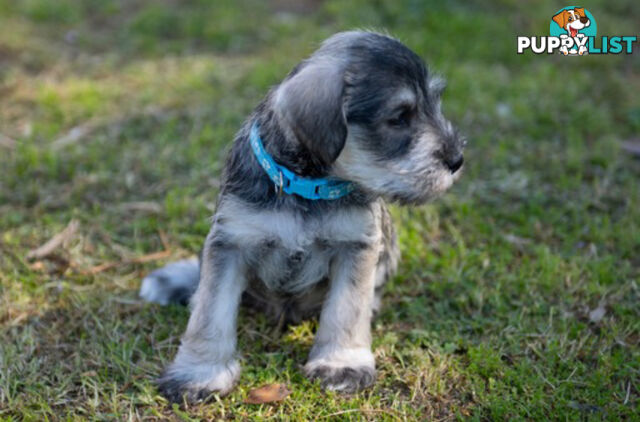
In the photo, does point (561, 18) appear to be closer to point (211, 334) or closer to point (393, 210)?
point (393, 210)

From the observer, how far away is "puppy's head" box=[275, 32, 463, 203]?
11.1 feet

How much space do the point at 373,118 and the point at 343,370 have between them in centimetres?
142

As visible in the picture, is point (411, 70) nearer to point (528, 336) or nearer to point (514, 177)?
point (528, 336)

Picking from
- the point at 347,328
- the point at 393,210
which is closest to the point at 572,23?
the point at 393,210

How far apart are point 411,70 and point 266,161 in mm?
893

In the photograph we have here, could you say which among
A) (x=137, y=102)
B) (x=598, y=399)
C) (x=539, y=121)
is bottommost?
(x=598, y=399)

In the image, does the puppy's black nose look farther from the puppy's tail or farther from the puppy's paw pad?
the puppy's tail

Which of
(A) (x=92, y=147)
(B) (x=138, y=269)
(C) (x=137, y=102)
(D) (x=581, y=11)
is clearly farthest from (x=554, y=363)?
(D) (x=581, y=11)

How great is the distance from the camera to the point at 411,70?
358 cm

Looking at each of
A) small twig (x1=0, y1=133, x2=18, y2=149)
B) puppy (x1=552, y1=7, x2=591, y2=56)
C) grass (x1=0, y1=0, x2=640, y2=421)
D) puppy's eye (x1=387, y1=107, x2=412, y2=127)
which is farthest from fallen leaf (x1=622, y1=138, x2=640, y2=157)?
small twig (x1=0, y1=133, x2=18, y2=149)

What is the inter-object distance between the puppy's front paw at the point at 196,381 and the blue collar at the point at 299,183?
3.50 feet

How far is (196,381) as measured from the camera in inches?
148

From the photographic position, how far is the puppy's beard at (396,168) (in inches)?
139

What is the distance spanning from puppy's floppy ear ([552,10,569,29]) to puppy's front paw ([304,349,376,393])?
591 centimetres
